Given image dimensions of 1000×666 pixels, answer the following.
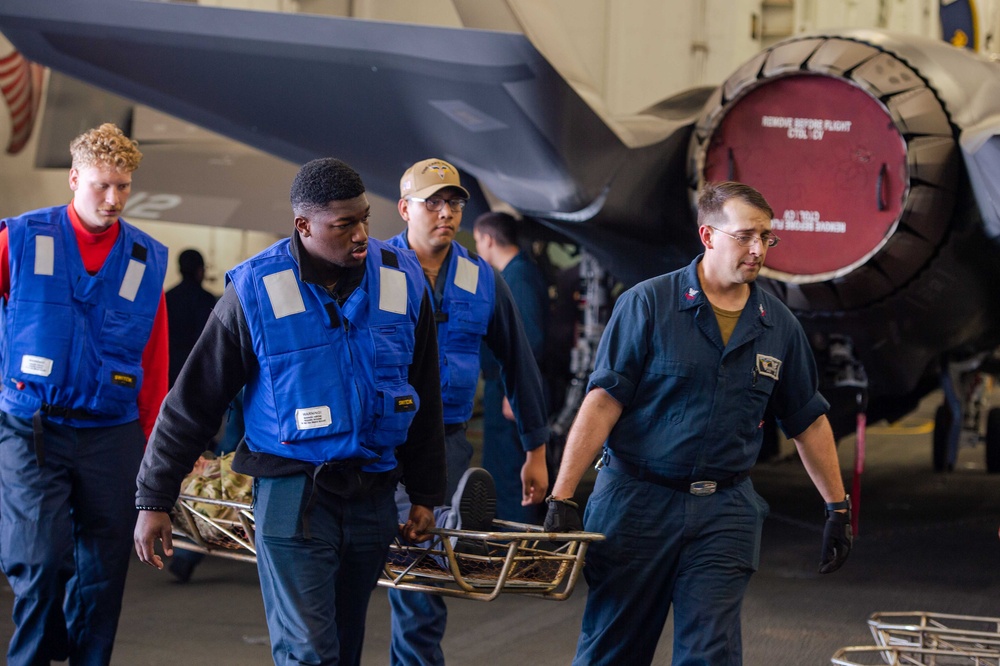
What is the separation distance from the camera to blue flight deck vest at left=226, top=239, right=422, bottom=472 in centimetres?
306

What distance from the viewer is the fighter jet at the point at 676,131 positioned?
669cm

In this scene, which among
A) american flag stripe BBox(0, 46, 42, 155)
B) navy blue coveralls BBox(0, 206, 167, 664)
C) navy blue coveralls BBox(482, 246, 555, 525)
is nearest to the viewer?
navy blue coveralls BBox(0, 206, 167, 664)

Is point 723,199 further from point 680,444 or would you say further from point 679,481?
point 679,481

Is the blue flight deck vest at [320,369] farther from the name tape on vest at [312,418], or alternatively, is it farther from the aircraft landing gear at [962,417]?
the aircraft landing gear at [962,417]

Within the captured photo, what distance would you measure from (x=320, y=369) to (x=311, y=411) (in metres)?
0.11

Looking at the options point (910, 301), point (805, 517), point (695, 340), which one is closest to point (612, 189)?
point (910, 301)

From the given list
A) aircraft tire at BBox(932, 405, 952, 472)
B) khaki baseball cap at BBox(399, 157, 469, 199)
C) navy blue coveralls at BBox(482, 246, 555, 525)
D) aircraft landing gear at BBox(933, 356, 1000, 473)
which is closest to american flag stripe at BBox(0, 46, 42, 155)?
navy blue coveralls at BBox(482, 246, 555, 525)

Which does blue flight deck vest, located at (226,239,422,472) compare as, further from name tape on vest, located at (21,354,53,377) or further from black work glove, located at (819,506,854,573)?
black work glove, located at (819,506,854,573)

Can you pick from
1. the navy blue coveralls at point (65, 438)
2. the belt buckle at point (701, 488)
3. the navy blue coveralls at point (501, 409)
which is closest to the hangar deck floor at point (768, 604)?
the navy blue coveralls at point (501, 409)

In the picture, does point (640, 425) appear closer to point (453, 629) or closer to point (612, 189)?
point (453, 629)

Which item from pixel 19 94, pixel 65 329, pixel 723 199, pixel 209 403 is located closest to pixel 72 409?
pixel 65 329

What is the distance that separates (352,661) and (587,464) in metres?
0.86

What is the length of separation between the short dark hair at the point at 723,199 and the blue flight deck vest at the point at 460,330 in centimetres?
110

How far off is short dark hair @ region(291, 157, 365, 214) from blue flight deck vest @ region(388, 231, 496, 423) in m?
1.34
